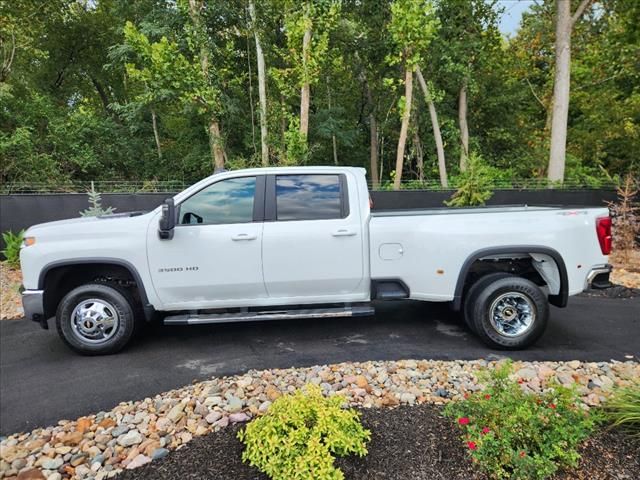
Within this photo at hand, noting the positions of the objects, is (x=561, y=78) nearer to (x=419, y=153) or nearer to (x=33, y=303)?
(x=419, y=153)

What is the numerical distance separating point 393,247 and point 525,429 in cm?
200

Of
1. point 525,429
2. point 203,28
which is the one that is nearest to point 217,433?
point 525,429

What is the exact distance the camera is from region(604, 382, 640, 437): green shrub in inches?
88.7

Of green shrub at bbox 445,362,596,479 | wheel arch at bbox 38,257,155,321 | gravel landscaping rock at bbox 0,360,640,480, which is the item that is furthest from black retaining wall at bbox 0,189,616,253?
green shrub at bbox 445,362,596,479

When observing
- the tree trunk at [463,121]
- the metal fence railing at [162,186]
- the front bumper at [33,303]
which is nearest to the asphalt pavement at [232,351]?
the front bumper at [33,303]

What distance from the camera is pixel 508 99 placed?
53.3 feet

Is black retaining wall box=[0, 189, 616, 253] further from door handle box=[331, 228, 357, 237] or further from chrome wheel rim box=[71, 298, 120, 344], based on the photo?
door handle box=[331, 228, 357, 237]

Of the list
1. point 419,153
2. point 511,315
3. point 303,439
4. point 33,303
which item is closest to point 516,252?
point 511,315

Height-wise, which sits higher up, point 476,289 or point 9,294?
point 476,289

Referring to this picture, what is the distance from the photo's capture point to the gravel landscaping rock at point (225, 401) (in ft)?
7.60

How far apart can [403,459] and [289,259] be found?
2093 millimetres

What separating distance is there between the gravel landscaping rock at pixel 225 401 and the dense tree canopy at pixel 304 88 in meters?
8.82

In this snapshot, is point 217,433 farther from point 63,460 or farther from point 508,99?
point 508,99

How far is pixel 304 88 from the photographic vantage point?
11.5 metres
